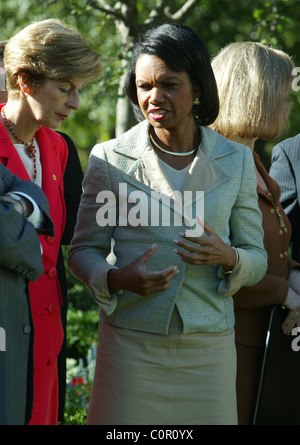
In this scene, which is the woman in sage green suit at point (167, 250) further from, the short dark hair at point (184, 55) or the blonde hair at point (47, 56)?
the blonde hair at point (47, 56)

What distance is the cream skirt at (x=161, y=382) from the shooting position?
2998 millimetres

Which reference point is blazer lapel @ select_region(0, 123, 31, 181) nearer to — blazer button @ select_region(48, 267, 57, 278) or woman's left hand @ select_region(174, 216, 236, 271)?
blazer button @ select_region(48, 267, 57, 278)

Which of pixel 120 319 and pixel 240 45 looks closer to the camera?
pixel 120 319

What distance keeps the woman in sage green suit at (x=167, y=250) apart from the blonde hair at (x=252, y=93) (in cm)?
54

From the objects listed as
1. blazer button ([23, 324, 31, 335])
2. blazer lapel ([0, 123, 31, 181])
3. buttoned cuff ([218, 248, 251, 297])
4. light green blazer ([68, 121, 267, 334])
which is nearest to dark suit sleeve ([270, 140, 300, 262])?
light green blazer ([68, 121, 267, 334])

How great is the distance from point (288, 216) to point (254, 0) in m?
7.42

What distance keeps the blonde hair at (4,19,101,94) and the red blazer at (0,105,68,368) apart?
28cm

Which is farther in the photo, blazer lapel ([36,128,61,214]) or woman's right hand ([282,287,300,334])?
woman's right hand ([282,287,300,334])

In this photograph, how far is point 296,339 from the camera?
143 inches

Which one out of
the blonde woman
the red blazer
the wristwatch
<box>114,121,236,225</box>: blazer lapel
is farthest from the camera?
the blonde woman

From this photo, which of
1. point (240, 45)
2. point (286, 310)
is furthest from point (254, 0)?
point (286, 310)

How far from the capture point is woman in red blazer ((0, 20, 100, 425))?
322cm

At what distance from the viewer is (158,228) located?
3.05 m
